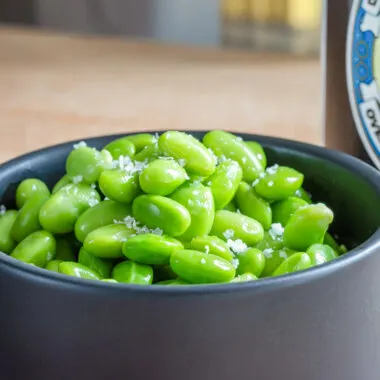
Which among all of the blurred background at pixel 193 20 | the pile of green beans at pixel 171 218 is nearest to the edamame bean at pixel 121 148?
the pile of green beans at pixel 171 218

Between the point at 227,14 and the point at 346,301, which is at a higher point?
the point at 346,301

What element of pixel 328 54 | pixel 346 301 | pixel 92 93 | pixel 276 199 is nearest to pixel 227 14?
pixel 92 93

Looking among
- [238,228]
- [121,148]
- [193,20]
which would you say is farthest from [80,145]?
[193,20]

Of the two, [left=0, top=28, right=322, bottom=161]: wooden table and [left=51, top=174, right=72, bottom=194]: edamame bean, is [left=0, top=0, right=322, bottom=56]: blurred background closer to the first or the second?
[left=0, top=28, right=322, bottom=161]: wooden table

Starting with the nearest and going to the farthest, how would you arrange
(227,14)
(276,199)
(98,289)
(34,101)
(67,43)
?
(98,289)
(276,199)
(34,101)
(67,43)
(227,14)

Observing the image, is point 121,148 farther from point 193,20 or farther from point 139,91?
point 193,20

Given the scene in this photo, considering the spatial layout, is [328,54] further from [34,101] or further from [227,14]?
[227,14]

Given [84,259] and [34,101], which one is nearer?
[84,259]

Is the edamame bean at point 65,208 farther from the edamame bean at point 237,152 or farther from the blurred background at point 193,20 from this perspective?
the blurred background at point 193,20
